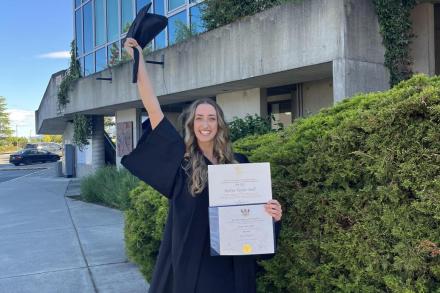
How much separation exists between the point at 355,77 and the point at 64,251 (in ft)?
16.4

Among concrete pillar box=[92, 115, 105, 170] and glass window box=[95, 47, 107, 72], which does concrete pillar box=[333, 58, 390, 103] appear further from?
concrete pillar box=[92, 115, 105, 170]

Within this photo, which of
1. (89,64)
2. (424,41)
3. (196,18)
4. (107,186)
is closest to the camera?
(424,41)

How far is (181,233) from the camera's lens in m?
2.27

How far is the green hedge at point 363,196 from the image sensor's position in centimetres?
208

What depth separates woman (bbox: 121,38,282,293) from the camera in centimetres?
225

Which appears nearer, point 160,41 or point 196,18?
point 196,18

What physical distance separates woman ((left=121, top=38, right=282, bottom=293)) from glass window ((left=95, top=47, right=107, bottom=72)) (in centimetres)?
1519

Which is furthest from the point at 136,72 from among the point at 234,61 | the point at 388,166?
the point at 234,61

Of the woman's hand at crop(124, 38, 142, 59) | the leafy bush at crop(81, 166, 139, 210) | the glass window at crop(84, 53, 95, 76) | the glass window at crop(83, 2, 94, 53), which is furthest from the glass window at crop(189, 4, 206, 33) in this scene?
the woman's hand at crop(124, 38, 142, 59)

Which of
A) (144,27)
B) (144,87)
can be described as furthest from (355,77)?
(144,87)

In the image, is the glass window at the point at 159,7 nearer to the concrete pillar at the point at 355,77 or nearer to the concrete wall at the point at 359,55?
the concrete wall at the point at 359,55

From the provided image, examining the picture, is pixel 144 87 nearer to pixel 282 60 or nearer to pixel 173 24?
pixel 282 60

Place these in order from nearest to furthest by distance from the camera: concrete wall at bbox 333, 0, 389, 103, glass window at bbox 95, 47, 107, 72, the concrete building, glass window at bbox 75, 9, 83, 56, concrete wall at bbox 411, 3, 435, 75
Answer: concrete wall at bbox 333, 0, 389, 103
the concrete building
concrete wall at bbox 411, 3, 435, 75
glass window at bbox 95, 47, 107, 72
glass window at bbox 75, 9, 83, 56

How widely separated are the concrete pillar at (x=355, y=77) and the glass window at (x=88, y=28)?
13416 mm
